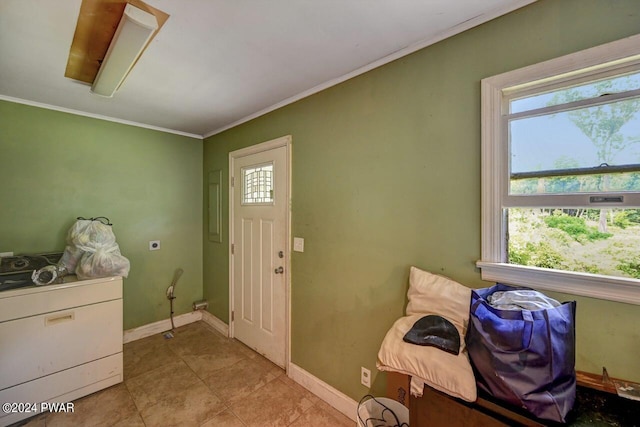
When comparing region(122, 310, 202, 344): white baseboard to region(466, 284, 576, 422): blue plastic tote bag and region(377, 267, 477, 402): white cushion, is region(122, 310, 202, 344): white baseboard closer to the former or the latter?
region(377, 267, 477, 402): white cushion

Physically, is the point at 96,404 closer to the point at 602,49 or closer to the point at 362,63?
the point at 362,63

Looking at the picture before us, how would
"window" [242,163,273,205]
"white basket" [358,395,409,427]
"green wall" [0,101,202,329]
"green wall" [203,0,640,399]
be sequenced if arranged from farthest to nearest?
"window" [242,163,273,205], "green wall" [0,101,202,329], "white basket" [358,395,409,427], "green wall" [203,0,640,399]

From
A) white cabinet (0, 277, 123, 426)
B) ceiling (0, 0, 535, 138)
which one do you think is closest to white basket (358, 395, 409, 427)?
ceiling (0, 0, 535, 138)

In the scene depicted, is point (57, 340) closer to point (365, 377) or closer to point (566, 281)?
point (365, 377)

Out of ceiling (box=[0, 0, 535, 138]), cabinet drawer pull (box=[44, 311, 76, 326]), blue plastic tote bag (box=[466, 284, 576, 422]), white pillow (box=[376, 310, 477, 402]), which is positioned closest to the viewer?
blue plastic tote bag (box=[466, 284, 576, 422])

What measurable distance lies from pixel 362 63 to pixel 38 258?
10.00 ft

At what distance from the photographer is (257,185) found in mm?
Answer: 2607

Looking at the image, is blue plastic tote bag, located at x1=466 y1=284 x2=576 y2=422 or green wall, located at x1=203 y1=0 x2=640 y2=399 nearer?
blue plastic tote bag, located at x1=466 y1=284 x2=576 y2=422

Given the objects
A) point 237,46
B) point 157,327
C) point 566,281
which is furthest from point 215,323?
point 566,281

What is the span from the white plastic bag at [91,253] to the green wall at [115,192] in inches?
14.9

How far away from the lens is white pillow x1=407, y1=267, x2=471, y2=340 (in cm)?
122

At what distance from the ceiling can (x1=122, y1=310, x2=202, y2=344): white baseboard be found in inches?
96.3

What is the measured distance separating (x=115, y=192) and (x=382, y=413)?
10.7 ft

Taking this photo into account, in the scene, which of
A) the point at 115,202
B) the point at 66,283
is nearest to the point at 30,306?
the point at 66,283
